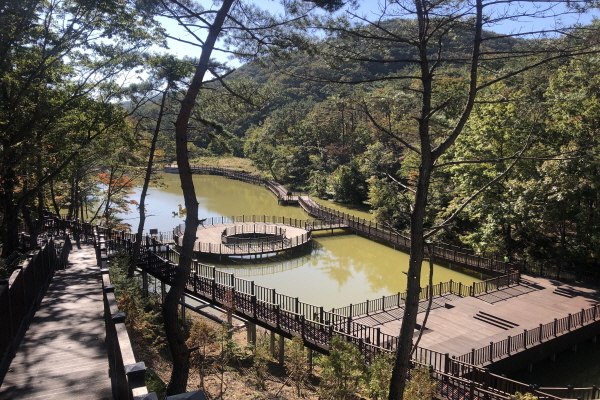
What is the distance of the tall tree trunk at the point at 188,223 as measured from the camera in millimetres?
7840

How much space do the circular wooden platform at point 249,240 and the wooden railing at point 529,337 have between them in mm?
14172

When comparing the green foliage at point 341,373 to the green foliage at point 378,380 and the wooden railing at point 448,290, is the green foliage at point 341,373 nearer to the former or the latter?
the green foliage at point 378,380

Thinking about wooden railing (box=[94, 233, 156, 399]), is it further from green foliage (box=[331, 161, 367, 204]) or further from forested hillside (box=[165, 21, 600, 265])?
green foliage (box=[331, 161, 367, 204])

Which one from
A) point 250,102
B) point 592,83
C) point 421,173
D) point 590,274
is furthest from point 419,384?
point 592,83

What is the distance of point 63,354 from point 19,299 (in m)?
1.23

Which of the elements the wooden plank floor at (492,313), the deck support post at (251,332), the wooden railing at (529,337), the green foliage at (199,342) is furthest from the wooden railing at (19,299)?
the wooden railing at (529,337)

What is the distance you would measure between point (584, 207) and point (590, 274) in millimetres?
2745

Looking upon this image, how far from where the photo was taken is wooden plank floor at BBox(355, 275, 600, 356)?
40.2 feet

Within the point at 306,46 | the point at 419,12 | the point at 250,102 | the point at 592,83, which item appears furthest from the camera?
the point at 592,83

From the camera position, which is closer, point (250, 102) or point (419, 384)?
point (419, 384)

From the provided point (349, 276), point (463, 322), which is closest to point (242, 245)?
point (349, 276)

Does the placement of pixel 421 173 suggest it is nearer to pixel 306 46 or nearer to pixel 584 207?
pixel 306 46

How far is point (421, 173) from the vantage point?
21.0 ft

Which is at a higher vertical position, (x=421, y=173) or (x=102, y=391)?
(x=421, y=173)
